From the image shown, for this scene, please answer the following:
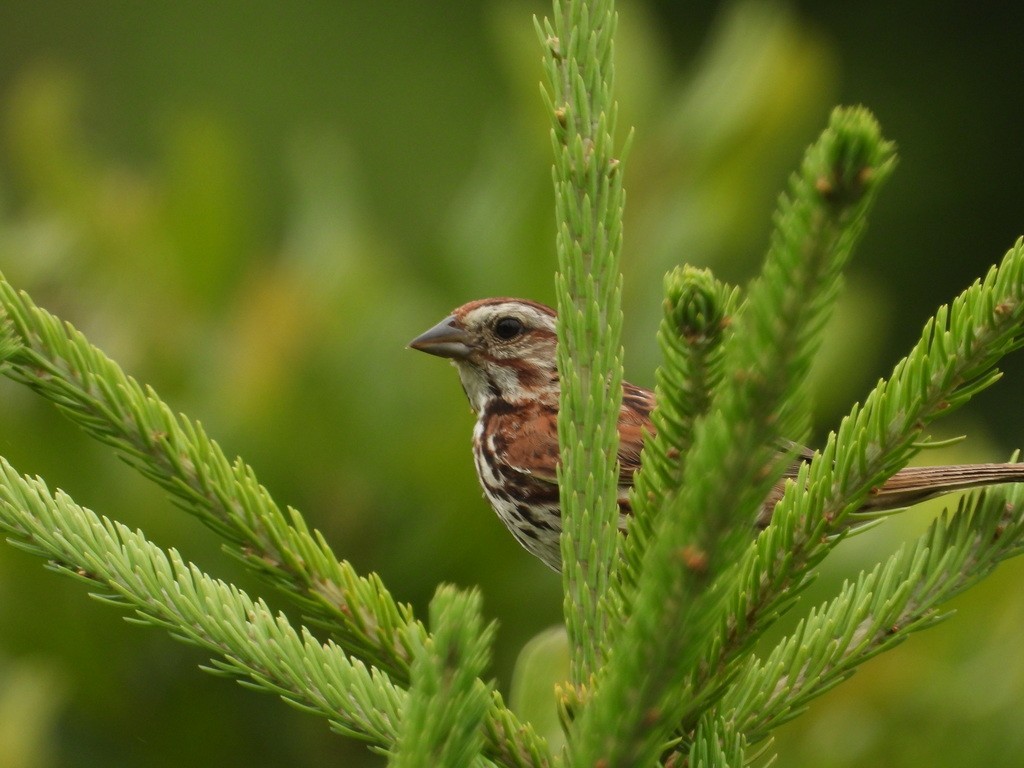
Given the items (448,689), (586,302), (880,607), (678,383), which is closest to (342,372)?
(586,302)

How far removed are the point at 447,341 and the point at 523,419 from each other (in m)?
0.24

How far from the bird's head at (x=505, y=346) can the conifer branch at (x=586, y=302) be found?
1302 millimetres

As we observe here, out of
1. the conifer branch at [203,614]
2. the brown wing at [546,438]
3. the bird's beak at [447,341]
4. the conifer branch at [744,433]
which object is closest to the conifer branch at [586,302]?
the conifer branch at [203,614]

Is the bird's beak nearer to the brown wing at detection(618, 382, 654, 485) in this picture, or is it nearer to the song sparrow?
the song sparrow

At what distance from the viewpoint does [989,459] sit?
131 inches

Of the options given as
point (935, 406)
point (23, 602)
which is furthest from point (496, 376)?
point (935, 406)

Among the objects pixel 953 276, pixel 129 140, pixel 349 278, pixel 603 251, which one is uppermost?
pixel 953 276

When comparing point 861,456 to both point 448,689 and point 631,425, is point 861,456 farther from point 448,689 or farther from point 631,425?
point 631,425

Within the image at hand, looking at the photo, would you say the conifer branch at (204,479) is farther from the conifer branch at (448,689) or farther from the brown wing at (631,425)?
the brown wing at (631,425)

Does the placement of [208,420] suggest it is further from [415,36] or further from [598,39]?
[415,36]

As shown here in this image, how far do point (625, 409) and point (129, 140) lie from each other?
5.88 meters

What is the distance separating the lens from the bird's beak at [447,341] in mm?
2766

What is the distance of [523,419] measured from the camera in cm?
273

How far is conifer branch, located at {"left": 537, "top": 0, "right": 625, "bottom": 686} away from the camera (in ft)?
4.71
